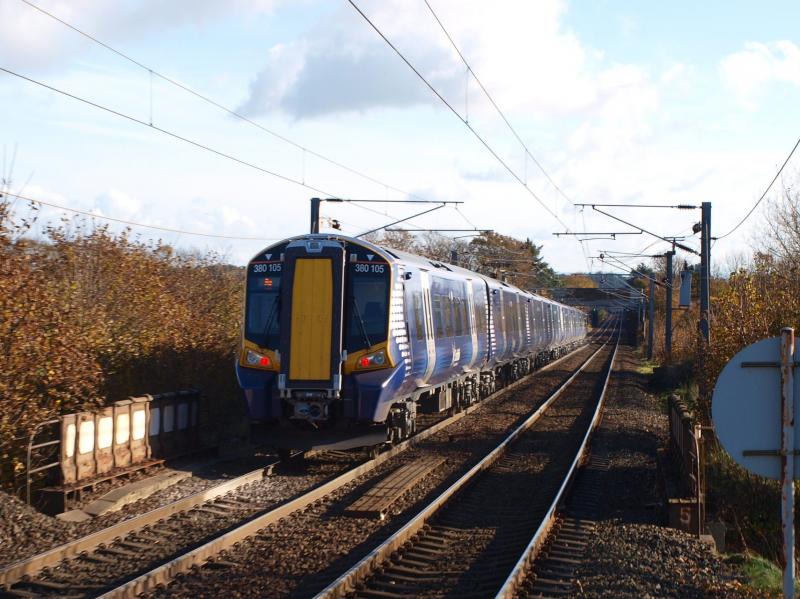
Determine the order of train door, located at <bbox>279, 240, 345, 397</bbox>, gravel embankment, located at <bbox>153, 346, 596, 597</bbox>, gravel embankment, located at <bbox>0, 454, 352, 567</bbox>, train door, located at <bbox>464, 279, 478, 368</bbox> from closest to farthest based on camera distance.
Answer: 1. gravel embankment, located at <bbox>153, 346, 596, 597</bbox>
2. gravel embankment, located at <bbox>0, 454, 352, 567</bbox>
3. train door, located at <bbox>279, 240, 345, 397</bbox>
4. train door, located at <bbox>464, 279, 478, 368</bbox>

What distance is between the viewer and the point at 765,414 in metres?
4.73

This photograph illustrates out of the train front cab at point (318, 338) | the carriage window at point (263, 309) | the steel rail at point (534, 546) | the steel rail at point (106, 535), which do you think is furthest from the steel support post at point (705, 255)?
the steel rail at point (106, 535)

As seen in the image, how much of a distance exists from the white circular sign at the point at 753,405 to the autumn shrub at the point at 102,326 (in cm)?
731

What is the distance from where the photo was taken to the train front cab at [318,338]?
1185 centimetres

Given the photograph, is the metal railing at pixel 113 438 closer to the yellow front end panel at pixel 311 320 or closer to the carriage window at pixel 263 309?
the carriage window at pixel 263 309

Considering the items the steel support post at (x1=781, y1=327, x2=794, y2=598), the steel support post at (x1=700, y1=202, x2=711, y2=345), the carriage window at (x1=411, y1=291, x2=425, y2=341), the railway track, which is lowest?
the railway track

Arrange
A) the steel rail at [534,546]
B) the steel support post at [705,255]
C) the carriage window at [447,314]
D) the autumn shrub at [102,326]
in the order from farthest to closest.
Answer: the steel support post at [705,255] → the carriage window at [447,314] → the autumn shrub at [102,326] → the steel rail at [534,546]

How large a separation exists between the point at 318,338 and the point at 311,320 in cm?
26

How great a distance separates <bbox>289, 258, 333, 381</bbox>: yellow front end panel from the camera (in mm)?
11875

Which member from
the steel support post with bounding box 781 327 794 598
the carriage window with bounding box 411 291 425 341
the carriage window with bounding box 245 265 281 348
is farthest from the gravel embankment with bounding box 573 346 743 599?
the carriage window with bounding box 245 265 281 348

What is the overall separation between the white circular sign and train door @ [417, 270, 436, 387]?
934 cm

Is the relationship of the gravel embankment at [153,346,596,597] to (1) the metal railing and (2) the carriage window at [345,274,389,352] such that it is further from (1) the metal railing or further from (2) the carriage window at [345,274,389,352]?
(1) the metal railing

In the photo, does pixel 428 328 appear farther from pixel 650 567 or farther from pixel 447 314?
pixel 650 567

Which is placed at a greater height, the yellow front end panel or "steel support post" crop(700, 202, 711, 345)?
"steel support post" crop(700, 202, 711, 345)
